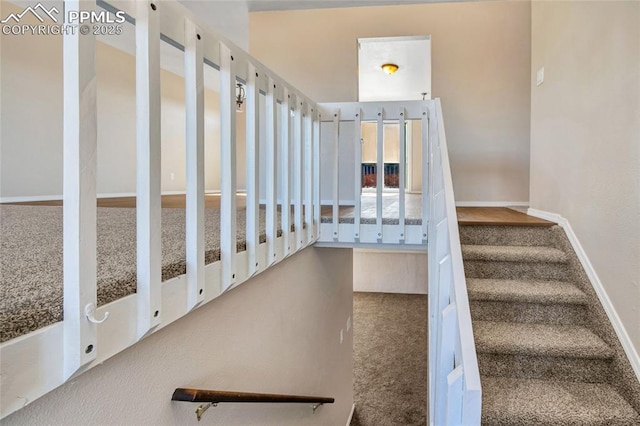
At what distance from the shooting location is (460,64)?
13.8ft

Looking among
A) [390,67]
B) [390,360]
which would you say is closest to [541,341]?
[390,360]

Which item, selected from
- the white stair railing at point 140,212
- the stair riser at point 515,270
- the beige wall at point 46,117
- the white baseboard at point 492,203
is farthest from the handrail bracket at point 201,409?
the white baseboard at point 492,203

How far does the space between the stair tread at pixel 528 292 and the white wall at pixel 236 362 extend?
1051 mm

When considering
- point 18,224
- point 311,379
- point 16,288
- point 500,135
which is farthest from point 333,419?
point 500,135

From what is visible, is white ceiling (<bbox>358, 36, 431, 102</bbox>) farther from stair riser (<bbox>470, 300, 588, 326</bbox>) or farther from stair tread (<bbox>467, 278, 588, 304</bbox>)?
stair riser (<bbox>470, 300, 588, 326</bbox>)

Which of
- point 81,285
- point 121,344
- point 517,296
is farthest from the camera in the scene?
point 517,296

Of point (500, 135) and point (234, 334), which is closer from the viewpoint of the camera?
point (234, 334)

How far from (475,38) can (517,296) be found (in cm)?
322

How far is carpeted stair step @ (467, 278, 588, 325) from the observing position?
2088mm

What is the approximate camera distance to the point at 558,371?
1858 millimetres

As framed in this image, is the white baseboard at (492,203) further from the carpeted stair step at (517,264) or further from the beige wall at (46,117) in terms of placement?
the beige wall at (46,117)

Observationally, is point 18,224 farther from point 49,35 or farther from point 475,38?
point 475,38

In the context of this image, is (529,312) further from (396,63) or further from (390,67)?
(396,63)

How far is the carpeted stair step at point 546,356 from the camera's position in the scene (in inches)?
71.9
